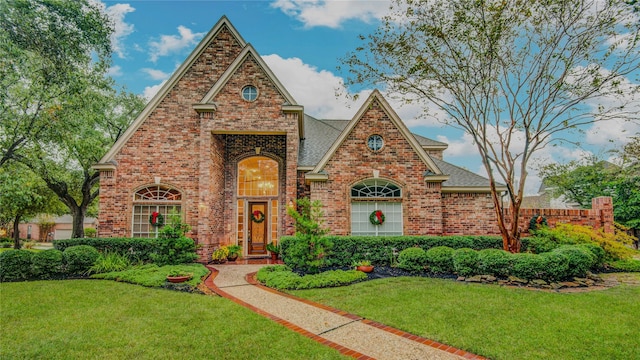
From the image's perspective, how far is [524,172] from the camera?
11.0 m

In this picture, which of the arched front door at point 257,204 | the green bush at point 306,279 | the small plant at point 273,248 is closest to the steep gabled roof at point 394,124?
the arched front door at point 257,204

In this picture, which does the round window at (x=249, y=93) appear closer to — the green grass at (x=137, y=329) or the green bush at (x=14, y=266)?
the green grass at (x=137, y=329)

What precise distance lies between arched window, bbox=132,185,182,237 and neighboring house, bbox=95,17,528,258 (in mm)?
40

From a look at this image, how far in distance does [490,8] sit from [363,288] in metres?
9.38

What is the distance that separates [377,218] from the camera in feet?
40.6

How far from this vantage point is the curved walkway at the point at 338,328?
443 cm

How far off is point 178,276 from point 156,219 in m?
5.12

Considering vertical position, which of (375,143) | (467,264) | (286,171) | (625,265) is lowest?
(625,265)

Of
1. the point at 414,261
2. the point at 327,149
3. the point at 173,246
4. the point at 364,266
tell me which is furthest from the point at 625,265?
the point at 173,246

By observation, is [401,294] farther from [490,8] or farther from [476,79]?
[490,8]

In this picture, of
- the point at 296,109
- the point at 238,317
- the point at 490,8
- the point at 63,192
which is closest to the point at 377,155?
the point at 296,109

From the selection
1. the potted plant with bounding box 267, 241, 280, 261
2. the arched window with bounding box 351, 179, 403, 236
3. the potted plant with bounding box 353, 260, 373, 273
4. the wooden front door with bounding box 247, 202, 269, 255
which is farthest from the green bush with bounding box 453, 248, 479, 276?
the wooden front door with bounding box 247, 202, 269, 255

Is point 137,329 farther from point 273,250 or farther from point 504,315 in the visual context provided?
point 273,250

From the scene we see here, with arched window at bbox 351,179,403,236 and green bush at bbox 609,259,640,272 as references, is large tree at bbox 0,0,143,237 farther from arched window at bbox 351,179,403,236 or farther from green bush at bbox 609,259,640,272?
green bush at bbox 609,259,640,272
